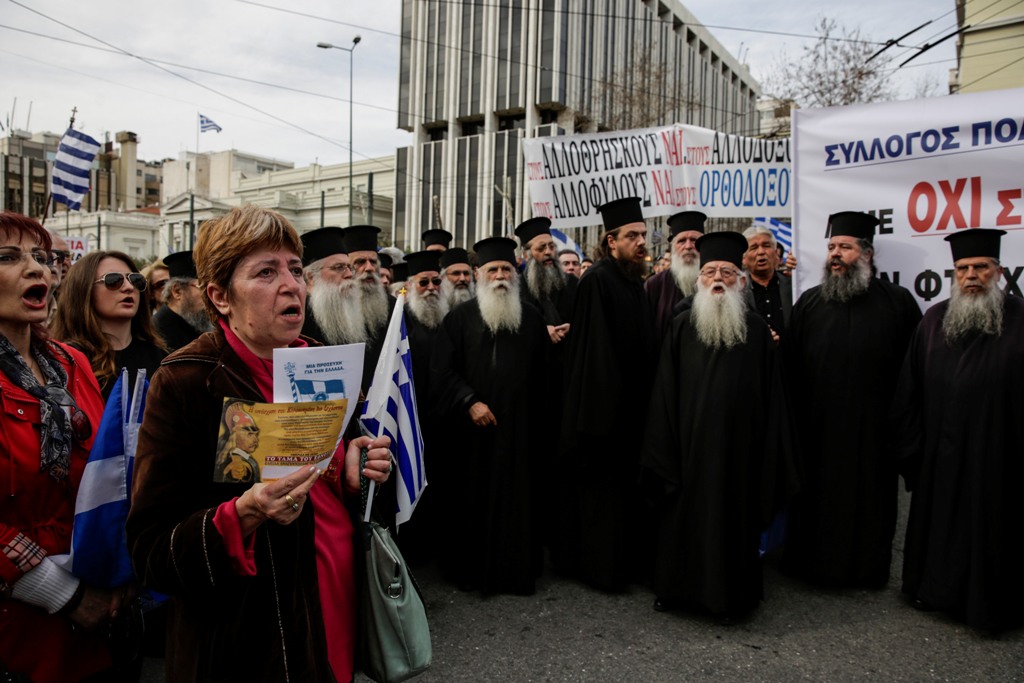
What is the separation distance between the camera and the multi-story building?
5072cm

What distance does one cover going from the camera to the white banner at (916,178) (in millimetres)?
4859

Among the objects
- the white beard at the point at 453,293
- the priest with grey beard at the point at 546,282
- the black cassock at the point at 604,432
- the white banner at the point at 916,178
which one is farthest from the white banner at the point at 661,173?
the black cassock at the point at 604,432

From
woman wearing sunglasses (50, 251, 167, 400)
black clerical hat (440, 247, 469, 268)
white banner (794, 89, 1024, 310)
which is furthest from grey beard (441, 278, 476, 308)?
woman wearing sunglasses (50, 251, 167, 400)

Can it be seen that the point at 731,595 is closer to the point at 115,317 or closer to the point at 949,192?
the point at 949,192

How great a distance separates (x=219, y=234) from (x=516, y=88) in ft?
179

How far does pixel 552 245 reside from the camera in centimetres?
662

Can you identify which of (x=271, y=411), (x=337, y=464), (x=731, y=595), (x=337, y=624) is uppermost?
(x=271, y=411)

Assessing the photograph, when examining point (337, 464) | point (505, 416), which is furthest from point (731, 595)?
point (337, 464)

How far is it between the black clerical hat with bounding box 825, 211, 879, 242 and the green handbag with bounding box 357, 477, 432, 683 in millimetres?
4138

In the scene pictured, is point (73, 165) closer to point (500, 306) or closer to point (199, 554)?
point (500, 306)

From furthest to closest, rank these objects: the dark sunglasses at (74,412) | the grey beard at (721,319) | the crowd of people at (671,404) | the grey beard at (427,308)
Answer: the grey beard at (427,308) → the grey beard at (721,319) → the crowd of people at (671,404) → the dark sunglasses at (74,412)

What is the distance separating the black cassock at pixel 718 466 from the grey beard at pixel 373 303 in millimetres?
1894

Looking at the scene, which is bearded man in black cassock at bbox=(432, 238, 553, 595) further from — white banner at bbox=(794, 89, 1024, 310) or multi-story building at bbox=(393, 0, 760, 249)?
multi-story building at bbox=(393, 0, 760, 249)

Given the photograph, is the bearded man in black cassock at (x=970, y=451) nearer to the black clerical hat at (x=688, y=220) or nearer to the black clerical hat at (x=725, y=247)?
the black clerical hat at (x=725, y=247)
